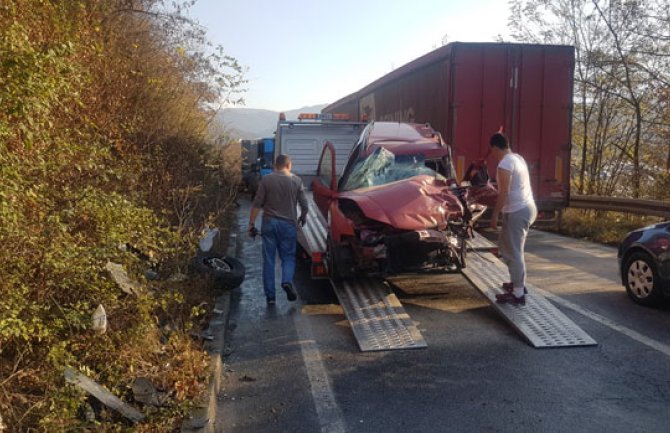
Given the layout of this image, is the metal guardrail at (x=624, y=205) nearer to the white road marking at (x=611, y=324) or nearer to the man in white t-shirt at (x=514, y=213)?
the white road marking at (x=611, y=324)

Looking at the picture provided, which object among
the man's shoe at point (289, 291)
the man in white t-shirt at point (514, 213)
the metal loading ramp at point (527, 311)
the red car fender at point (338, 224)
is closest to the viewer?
the metal loading ramp at point (527, 311)

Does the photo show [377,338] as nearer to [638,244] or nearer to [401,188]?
[401,188]

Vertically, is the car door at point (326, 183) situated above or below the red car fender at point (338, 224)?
above

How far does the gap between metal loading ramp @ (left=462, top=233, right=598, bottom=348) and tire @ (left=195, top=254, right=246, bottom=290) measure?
288 cm

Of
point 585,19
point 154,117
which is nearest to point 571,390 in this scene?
point 154,117

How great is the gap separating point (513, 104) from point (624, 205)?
4159mm

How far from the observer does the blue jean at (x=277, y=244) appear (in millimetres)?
7410

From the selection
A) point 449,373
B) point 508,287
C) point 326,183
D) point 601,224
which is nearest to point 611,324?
point 508,287

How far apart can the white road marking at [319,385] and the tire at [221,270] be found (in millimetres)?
1273

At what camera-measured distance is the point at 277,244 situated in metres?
7.50

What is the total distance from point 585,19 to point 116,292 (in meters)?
16.9

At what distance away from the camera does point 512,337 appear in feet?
19.8

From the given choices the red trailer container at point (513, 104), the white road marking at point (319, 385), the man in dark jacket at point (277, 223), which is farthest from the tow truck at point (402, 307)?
the red trailer container at point (513, 104)

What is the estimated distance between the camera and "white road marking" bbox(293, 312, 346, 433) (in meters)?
4.27
